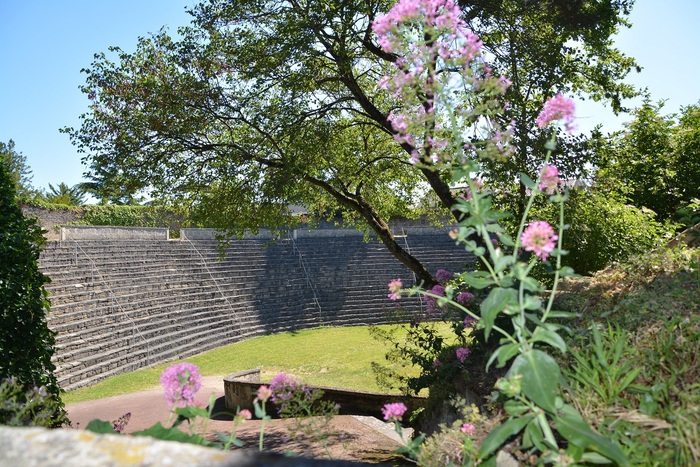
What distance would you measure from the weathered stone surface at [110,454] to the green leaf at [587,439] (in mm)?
1008

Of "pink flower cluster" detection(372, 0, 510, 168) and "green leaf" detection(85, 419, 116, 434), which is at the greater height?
"pink flower cluster" detection(372, 0, 510, 168)

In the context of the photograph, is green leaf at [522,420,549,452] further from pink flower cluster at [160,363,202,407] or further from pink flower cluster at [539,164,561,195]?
pink flower cluster at [160,363,202,407]

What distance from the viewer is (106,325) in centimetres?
1652

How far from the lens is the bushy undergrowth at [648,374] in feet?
7.57

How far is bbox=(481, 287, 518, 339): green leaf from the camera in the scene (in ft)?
7.10

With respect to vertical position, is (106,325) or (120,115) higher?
(120,115)

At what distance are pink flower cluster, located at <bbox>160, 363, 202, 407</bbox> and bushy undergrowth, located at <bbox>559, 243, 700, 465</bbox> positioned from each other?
167 cm

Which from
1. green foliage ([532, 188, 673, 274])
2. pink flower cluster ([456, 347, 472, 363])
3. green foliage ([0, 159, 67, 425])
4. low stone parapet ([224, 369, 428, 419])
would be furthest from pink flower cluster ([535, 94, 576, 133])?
green foliage ([532, 188, 673, 274])

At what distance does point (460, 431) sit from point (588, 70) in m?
8.25

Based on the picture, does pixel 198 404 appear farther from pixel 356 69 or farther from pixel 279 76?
pixel 356 69

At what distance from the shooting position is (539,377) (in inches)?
85.1

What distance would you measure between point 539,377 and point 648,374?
3.58ft

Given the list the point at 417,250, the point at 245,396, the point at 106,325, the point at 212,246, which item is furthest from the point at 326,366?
the point at 417,250

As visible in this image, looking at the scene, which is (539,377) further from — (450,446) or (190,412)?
(450,446)
